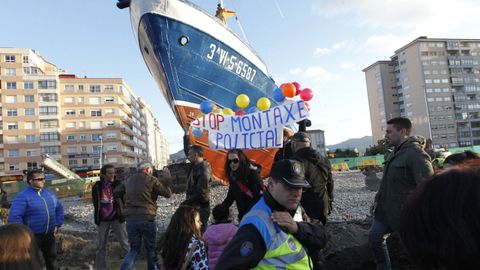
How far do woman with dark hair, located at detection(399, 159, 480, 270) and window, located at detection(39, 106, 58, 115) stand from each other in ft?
277

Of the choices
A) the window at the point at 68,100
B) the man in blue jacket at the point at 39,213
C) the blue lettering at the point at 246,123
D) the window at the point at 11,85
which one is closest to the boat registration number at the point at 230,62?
the blue lettering at the point at 246,123

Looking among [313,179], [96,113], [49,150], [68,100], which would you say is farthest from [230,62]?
[96,113]

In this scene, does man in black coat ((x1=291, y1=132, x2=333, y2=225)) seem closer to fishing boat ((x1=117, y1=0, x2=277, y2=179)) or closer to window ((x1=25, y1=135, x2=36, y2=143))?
fishing boat ((x1=117, y1=0, x2=277, y2=179))

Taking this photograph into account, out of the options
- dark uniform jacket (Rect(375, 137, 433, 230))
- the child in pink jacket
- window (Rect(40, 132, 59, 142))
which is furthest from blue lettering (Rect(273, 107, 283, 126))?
window (Rect(40, 132, 59, 142))

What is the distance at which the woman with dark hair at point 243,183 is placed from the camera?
5.00 metres

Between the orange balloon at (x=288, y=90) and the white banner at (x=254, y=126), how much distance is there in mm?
2426

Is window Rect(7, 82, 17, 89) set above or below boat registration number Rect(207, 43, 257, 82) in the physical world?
above

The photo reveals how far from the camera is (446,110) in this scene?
92.5 m

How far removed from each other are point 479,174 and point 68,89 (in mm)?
88020

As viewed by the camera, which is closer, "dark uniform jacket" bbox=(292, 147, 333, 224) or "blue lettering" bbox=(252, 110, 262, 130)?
"dark uniform jacket" bbox=(292, 147, 333, 224)

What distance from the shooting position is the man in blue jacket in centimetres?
548

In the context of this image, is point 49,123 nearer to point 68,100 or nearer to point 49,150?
point 49,150

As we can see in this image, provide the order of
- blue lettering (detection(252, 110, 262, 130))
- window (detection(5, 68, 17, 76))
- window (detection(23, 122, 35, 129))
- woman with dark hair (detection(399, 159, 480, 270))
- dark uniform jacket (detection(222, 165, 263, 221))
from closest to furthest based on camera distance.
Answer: woman with dark hair (detection(399, 159, 480, 270)) < dark uniform jacket (detection(222, 165, 263, 221)) < blue lettering (detection(252, 110, 262, 130)) < window (detection(23, 122, 35, 129)) < window (detection(5, 68, 17, 76))

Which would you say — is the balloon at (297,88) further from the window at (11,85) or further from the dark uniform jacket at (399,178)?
the window at (11,85)
